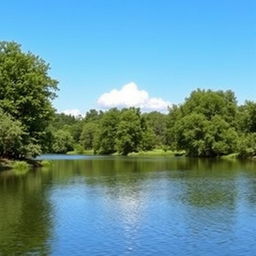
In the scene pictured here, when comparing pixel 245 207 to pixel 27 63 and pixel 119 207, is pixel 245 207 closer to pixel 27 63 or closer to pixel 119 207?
pixel 119 207

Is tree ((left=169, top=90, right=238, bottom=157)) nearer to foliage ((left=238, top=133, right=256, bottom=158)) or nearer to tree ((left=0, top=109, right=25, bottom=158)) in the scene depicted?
foliage ((left=238, top=133, right=256, bottom=158))

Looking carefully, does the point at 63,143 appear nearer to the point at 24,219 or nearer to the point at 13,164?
the point at 13,164

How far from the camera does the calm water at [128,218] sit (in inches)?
946

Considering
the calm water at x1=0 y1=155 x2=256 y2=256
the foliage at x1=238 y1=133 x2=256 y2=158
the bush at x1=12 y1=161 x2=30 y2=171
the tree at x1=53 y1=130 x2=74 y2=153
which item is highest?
the tree at x1=53 y1=130 x2=74 y2=153

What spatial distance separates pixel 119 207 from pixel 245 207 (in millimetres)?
8700

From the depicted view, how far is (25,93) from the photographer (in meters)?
79.9

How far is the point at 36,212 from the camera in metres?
34.1

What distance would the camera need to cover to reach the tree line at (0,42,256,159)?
7788 cm

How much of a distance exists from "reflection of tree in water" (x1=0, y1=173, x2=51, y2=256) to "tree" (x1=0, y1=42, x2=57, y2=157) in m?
28.2

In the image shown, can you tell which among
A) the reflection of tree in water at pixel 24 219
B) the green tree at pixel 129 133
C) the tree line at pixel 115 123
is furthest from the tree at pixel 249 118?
the reflection of tree in water at pixel 24 219

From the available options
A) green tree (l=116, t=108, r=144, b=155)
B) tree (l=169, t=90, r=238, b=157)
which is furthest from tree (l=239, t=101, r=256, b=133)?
green tree (l=116, t=108, r=144, b=155)

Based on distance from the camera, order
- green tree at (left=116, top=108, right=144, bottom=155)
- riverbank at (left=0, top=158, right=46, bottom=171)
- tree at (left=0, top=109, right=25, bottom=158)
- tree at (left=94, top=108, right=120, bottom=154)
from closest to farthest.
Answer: tree at (left=0, top=109, right=25, bottom=158) → riverbank at (left=0, top=158, right=46, bottom=171) → green tree at (left=116, top=108, right=144, bottom=155) → tree at (left=94, top=108, right=120, bottom=154)

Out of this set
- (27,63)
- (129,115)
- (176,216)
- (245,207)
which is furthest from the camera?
(129,115)

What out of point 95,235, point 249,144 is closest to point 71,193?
point 95,235
